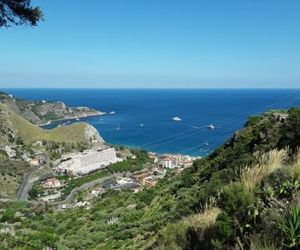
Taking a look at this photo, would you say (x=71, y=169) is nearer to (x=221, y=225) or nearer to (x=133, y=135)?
(x=133, y=135)

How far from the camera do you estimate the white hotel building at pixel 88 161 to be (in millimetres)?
70500

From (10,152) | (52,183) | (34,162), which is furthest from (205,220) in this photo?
(10,152)

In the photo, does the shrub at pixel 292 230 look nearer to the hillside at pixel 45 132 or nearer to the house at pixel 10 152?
the house at pixel 10 152

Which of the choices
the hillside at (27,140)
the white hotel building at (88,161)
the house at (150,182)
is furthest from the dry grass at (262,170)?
the white hotel building at (88,161)

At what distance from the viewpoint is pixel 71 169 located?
231 ft

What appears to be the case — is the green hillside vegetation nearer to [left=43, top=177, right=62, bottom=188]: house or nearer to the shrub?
[left=43, top=177, right=62, bottom=188]: house

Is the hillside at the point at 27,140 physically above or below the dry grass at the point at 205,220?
below

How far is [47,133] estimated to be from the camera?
92375 mm

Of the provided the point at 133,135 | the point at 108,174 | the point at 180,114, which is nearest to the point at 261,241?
the point at 108,174

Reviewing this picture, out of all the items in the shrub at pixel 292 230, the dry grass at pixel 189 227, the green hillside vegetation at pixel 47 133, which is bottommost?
the green hillside vegetation at pixel 47 133

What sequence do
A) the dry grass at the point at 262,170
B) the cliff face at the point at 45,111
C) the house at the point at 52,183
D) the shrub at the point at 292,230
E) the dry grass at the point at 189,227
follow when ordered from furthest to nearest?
the cliff face at the point at 45,111 < the house at the point at 52,183 < the dry grass at the point at 262,170 < the dry grass at the point at 189,227 < the shrub at the point at 292,230

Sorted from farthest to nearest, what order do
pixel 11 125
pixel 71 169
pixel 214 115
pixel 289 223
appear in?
pixel 214 115 < pixel 11 125 < pixel 71 169 < pixel 289 223

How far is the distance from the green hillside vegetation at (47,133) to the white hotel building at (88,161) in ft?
46.6

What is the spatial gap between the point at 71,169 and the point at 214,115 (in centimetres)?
6420
